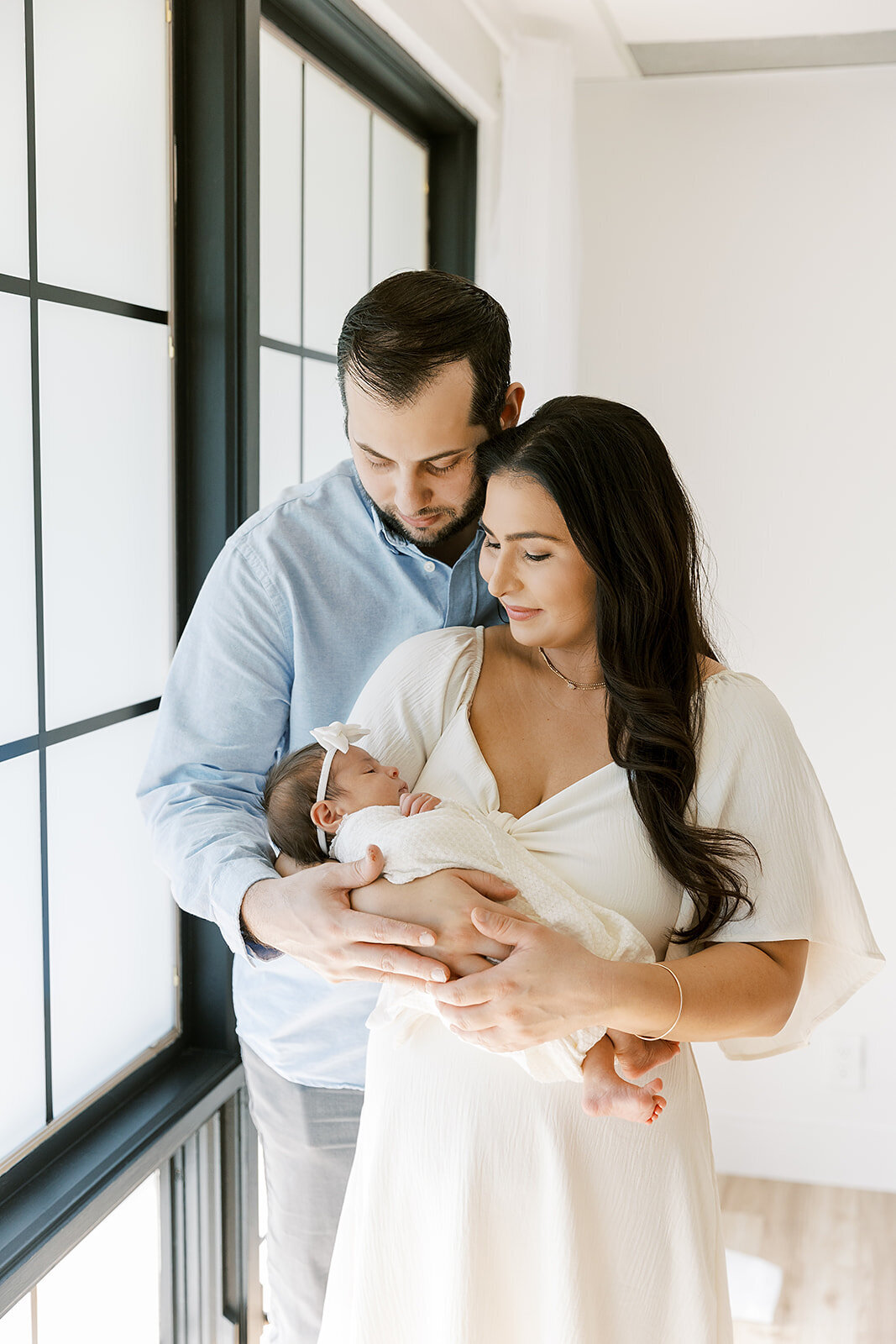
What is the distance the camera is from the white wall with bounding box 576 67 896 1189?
303cm

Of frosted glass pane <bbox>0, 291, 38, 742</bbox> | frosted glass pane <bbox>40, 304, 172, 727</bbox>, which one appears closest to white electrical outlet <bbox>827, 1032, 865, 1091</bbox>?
frosted glass pane <bbox>40, 304, 172, 727</bbox>

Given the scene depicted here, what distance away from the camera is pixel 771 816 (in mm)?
1200

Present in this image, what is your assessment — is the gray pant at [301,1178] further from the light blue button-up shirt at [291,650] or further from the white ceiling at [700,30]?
the white ceiling at [700,30]

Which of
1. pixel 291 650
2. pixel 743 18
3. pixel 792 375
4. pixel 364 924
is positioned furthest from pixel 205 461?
pixel 792 375

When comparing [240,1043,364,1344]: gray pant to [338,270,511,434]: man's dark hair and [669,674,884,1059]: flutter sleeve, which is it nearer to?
[669,674,884,1059]: flutter sleeve

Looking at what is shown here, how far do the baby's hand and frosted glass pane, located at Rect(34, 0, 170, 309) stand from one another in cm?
86

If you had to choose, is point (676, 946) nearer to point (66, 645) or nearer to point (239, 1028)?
point (239, 1028)

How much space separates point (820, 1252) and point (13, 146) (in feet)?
9.88

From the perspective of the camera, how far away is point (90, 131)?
1567 millimetres

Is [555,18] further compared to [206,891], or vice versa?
[555,18]

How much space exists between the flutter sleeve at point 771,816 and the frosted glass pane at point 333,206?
1.44 metres

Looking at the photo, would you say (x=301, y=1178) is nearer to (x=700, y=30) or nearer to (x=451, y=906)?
(x=451, y=906)

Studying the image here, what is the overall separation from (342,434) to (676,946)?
5.28 ft

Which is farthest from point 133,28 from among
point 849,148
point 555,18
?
point 849,148
